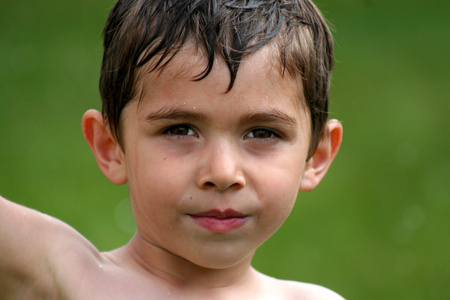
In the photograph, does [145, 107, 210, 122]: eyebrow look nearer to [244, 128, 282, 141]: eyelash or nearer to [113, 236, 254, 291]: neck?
[244, 128, 282, 141]: eyelash

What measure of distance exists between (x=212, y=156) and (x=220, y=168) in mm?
52

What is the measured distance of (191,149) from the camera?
1990 millimetres

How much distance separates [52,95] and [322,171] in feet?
10.5

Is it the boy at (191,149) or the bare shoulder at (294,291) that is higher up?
the boy at (191,149)

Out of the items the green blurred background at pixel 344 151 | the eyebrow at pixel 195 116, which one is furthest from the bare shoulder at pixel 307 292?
the green blurred background at pixel 344 151

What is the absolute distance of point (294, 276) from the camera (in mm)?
4133

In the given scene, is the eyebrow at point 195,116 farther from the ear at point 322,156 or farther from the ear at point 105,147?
the ear at point 322,156

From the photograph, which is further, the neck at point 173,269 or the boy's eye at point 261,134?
the neck at point 173,269

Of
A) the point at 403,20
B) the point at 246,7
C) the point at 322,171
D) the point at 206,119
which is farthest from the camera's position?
the point at 403,20

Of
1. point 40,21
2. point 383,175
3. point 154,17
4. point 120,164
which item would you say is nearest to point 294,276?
point 383,175

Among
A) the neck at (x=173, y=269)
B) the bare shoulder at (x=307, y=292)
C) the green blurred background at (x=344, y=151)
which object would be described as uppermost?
the neck at (x=173, y=269)

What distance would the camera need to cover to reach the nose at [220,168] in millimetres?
1908

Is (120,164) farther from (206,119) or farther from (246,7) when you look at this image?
(246,7)

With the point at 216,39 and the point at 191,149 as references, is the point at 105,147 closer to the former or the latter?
the point at 191,149
